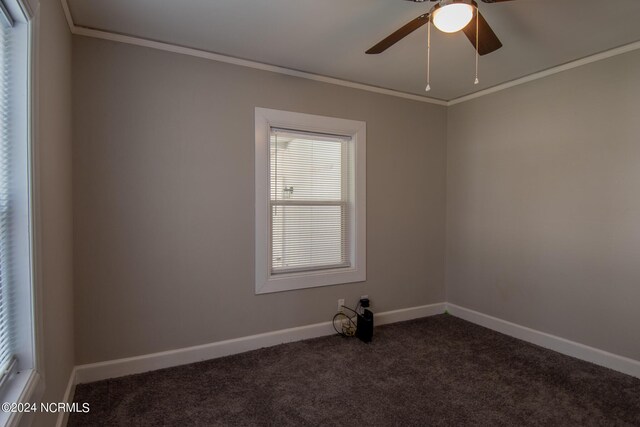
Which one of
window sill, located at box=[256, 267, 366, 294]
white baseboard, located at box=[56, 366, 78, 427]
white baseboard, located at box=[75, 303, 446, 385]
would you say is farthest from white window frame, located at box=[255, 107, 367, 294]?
white baseboard, located at box=[56, 366, 78, 427]

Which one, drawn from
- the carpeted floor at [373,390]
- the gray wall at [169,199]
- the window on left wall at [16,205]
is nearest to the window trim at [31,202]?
the window on left wall at [16,205]

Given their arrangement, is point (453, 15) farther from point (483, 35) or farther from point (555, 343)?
Result: point (555, 343)

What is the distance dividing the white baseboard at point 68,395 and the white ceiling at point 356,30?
235 centimetres

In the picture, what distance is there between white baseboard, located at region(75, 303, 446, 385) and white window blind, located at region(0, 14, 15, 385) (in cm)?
125

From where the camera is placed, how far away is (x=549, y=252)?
9.96 ft

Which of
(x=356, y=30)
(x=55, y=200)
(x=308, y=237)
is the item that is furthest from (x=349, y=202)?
(x=55, y=200)

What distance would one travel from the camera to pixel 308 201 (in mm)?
3256

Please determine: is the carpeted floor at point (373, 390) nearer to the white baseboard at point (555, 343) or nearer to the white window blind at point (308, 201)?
the white baseboard at point (555, 343)

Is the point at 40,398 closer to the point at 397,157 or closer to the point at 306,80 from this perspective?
the point at 306,80

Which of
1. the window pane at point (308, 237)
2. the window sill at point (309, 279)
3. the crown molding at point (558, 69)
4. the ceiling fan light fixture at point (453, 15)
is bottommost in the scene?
the window sill at point (309, 279)

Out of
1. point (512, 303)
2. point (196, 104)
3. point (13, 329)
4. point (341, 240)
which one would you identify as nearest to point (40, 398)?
point (13, 329)

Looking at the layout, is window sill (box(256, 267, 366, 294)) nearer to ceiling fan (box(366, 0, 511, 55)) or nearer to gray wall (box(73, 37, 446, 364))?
gray wall (box(73, 37, 446, 364))

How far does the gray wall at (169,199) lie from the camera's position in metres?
2.41

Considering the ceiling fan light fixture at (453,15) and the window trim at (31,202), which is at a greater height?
the ceiling fan light fixture at (453,15)
